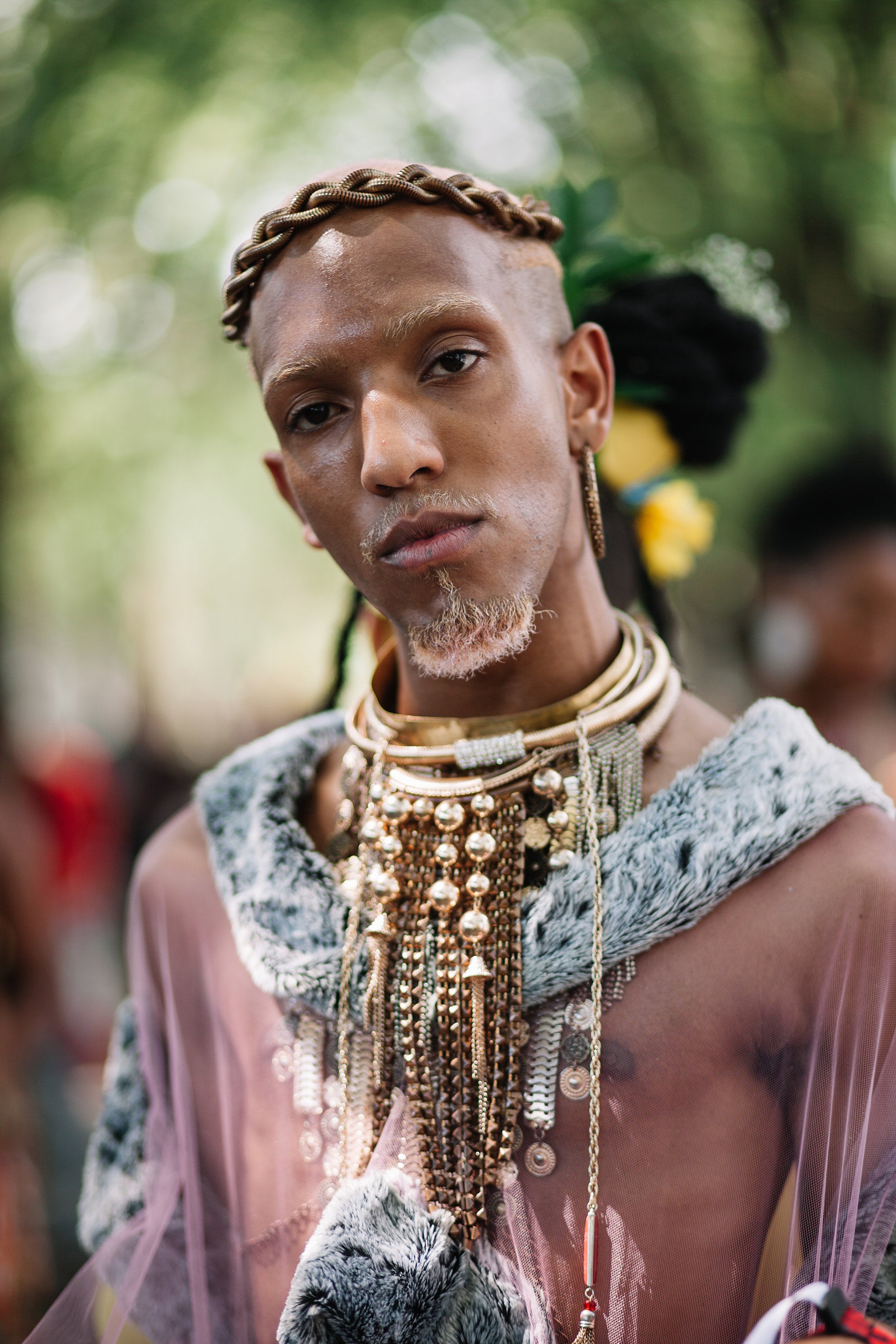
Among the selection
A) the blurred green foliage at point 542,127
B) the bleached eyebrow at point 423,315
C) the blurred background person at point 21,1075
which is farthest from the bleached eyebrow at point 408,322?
the blurred green foliage at point 542,127

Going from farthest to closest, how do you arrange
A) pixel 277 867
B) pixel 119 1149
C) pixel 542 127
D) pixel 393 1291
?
1. pixel 542 127
2. pixel 119 1149
3. pixel 277 867
4. pixel 393 1291

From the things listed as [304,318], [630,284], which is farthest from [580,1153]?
[630,284]

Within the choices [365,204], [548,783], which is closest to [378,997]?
[548,783]

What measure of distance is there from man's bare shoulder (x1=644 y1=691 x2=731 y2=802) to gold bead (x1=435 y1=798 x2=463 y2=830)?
31cm

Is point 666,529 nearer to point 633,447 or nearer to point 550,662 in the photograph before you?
point 633,447

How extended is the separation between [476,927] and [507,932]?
0.18ft

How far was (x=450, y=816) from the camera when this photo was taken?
6.50 ft

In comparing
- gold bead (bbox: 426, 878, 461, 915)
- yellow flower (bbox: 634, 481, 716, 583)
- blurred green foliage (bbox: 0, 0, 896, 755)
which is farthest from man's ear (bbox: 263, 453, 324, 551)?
blurred green foliage (bbox: 0, 0, 896, 755)

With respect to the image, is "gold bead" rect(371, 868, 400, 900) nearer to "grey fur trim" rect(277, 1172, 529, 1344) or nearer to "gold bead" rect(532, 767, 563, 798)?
"gold bead" rect(532, 767, 563, 798)

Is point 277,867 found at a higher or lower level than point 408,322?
lower

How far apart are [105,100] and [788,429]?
528 centimetres

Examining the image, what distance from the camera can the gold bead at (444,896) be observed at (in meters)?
1.96

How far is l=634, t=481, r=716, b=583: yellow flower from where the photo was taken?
284cm

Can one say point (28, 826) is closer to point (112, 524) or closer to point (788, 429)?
point (788, 429)
